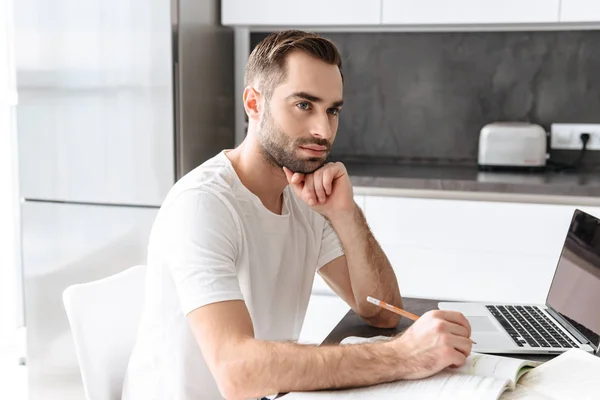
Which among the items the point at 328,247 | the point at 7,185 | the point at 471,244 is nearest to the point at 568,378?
the point at 328,247

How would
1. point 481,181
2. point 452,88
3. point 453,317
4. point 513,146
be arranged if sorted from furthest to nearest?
1. point 452,88
2. point 513,146
3. point 481,181
4. point 453,317

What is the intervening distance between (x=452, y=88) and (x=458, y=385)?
233cm

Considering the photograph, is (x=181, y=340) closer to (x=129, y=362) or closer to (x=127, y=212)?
(x=129, y=362)

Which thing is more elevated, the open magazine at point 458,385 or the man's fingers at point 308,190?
the man's fingers at point 308,190

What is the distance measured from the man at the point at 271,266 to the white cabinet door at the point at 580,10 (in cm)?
151

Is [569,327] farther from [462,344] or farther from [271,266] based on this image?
[271,266]

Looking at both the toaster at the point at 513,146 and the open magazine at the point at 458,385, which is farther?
the toaster at the point at 513,146

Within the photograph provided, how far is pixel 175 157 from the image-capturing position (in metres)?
2.76

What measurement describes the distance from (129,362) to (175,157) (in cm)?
142

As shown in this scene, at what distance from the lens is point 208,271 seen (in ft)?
4.06

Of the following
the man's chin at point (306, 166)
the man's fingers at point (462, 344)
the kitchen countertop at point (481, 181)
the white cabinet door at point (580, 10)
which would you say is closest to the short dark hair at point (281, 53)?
the man's chin at point (306, 166)

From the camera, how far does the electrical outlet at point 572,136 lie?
120 inches

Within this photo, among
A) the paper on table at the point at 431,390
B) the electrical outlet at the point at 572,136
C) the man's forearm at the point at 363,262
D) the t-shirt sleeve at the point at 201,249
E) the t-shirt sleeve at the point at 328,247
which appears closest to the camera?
the paper on table at the point at 431,390

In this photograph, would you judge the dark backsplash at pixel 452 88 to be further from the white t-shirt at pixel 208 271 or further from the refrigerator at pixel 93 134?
the white t-shirt at pixel 208 271
